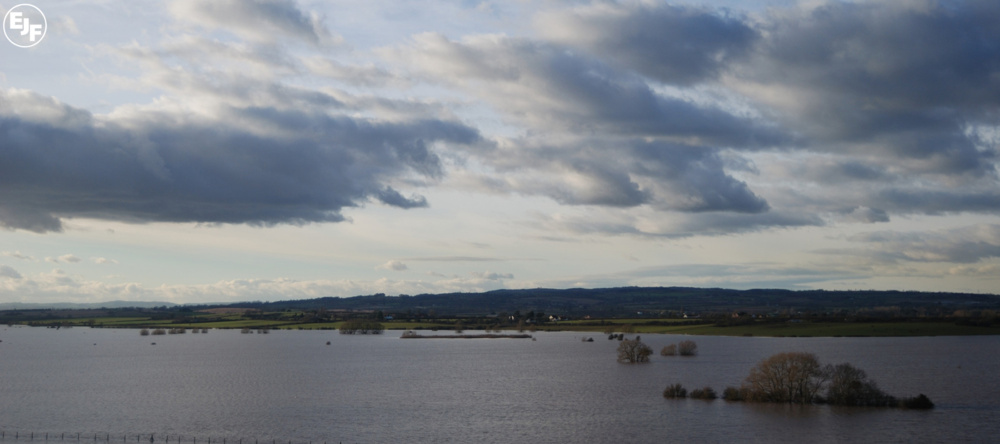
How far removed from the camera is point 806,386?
68.1 metres

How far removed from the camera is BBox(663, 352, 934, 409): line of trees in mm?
66312

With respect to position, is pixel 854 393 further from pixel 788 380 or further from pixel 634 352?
pixel 634 352

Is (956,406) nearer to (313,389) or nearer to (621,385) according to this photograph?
(621,385)

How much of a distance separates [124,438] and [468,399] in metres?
30.9

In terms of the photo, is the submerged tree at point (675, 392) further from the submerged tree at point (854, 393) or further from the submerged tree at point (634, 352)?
the submerged tree at point (634, 352)

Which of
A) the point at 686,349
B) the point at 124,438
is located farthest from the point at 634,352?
the point at 124,438

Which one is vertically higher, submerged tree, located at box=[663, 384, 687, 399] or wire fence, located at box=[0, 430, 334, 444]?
submerged tree, located at box=[663, 384, 687, 399]

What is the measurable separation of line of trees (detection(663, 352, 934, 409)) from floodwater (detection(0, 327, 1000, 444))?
1.89 metres

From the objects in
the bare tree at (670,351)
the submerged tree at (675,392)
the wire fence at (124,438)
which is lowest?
the wire fence at (124,438)

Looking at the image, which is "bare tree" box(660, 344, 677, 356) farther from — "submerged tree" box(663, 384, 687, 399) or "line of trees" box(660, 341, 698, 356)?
"submerged tree" box(663, 384, 687, 399)

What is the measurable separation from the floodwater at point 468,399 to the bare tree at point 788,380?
6.64 feet

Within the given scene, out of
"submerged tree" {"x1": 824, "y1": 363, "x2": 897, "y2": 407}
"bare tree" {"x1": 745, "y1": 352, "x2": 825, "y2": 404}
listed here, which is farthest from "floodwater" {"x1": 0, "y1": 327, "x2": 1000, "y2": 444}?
"bare tree" {"x1": 745, "y1": 352, "x2": 825, "y2": 404}

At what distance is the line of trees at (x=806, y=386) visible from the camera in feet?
218

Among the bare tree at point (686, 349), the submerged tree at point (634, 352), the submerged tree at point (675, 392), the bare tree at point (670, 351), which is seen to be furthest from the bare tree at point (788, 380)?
the bare tree at point (670, 351)
